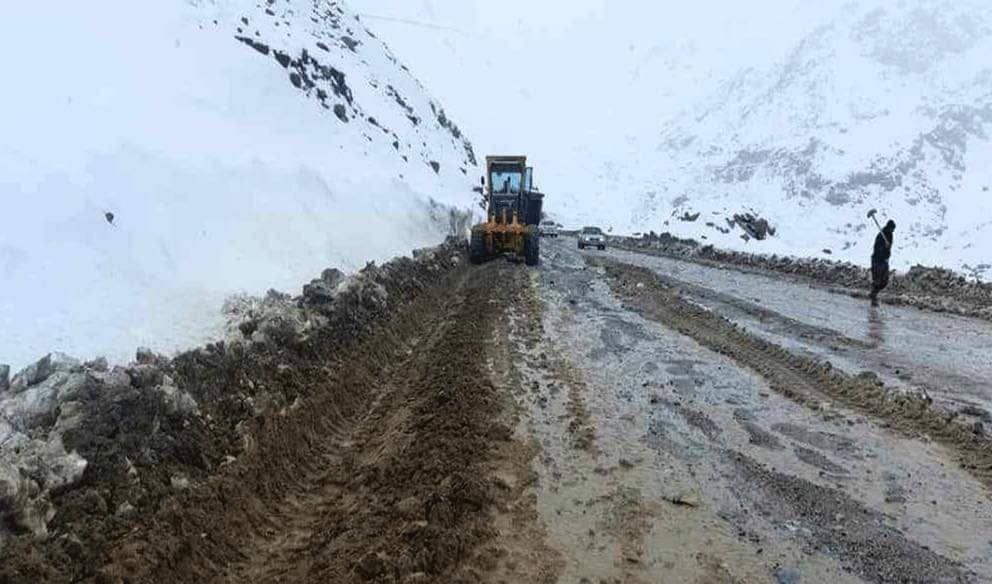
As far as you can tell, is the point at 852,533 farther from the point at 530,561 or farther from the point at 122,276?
the point at 122,276

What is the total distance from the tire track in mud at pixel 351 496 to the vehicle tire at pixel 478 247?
1561 cm

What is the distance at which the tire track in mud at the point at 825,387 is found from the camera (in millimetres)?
7520

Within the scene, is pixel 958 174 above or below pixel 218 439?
above

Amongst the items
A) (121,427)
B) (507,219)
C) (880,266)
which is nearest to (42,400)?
(121,427)

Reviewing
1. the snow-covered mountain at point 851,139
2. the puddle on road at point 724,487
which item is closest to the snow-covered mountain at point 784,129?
the snow-covered mountain at point 851,139

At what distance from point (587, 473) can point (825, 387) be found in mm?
4498

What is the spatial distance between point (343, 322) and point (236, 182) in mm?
5095

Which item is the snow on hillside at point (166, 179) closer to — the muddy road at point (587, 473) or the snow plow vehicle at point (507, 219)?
the muddy road at point (587, 473)

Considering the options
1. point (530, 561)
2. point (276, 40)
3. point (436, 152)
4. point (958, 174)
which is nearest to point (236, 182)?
point (530, 561)

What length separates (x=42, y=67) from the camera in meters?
13.9

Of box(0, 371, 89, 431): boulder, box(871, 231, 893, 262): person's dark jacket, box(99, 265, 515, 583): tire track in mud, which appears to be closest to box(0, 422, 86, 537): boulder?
box(0, 371, 89, 431): boulder

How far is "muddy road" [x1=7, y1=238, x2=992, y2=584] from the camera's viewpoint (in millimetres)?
5016

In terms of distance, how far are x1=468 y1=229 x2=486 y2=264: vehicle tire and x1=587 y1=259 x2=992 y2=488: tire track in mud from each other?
402 inches

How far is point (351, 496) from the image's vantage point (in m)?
6.30
